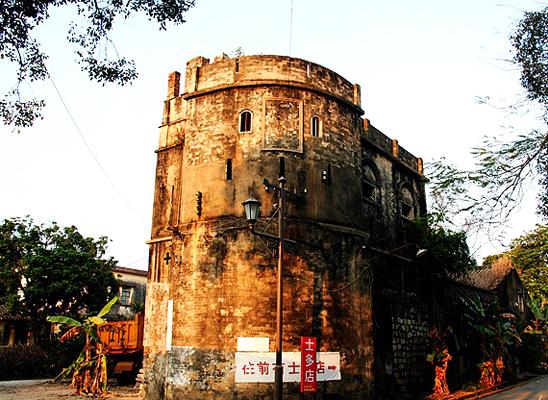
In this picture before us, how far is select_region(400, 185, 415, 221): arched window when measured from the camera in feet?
72.9

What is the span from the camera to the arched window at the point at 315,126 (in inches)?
626

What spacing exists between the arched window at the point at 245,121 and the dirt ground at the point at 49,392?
30.3 feet

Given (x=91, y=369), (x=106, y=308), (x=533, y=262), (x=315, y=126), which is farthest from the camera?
(x=533, y=262)

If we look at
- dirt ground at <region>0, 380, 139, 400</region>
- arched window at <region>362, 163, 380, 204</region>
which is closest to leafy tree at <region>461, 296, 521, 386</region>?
arched window at <region>362, 163, 380, 204</region>

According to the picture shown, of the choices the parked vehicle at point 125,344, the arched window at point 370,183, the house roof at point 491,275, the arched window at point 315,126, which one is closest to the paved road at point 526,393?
the arched window at point 370,183

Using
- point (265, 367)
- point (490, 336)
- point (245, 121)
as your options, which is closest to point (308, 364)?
point (265, 367)

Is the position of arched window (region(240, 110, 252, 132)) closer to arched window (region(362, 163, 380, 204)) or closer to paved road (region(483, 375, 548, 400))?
arched window (region(362, 163, 380, 204))

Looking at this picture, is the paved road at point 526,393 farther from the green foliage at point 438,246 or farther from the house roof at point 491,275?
the house roof at point 491,275

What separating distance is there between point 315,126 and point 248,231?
4.19m

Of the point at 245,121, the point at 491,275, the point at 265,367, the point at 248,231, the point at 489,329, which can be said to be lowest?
the point at 265,367

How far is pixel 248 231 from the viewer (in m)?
14.5

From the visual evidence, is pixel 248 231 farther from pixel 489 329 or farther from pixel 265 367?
pixel 489 329

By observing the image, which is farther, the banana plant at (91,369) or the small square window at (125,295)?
the small square window at (125,295)

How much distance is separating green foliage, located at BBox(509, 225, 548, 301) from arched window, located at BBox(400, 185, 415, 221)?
1988 cm
